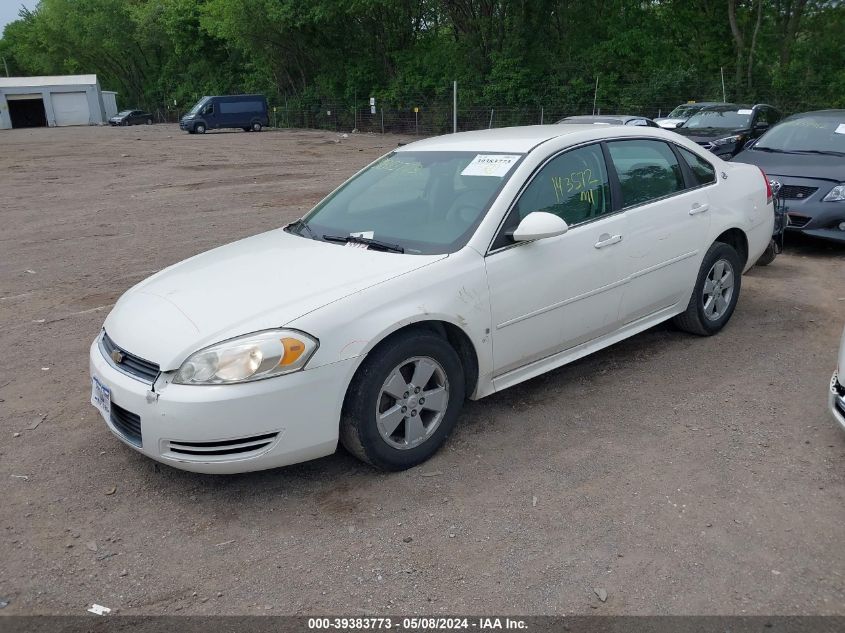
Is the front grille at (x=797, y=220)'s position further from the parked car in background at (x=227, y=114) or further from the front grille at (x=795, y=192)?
the parked car in background at (x=227, y=114)

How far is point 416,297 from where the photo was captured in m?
3.67

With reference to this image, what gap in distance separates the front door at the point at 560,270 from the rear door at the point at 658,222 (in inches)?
6.0

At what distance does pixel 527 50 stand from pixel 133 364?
34.2 meters

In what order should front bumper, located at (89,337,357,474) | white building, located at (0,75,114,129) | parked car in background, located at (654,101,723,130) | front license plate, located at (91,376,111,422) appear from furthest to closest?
white building, located at (0,75,114,129) → parked car in background, located at (654,101,723,130) → front license plate, located at (91,376,111,422) → front bumper, located at (89,337,357,474)

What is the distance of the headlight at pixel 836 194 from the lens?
7.91 metres

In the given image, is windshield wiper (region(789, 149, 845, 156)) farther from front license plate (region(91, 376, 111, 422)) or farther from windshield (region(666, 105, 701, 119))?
front license plate (region(91, 376, 111, 422))

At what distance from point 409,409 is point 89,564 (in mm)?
1548

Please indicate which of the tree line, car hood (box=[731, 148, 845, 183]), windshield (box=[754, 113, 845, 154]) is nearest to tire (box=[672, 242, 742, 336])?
car hood (box=[731, 148, 845, 183])

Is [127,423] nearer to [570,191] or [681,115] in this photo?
[570,191]

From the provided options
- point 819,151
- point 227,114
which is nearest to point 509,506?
point 819,151

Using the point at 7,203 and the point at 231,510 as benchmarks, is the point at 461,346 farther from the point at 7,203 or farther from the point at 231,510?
the point at 7,203

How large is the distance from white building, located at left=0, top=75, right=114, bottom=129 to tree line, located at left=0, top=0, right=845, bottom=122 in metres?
16.5

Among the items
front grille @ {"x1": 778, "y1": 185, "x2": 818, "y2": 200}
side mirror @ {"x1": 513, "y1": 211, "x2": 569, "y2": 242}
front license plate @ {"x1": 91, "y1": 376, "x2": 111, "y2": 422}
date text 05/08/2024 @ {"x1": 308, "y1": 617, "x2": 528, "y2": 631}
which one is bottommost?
date text 05/08/2024 @ {"x1": 308, "y1": 617, "x2": 528, "y2": 631}

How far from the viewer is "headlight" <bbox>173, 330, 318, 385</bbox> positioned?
3.30m
